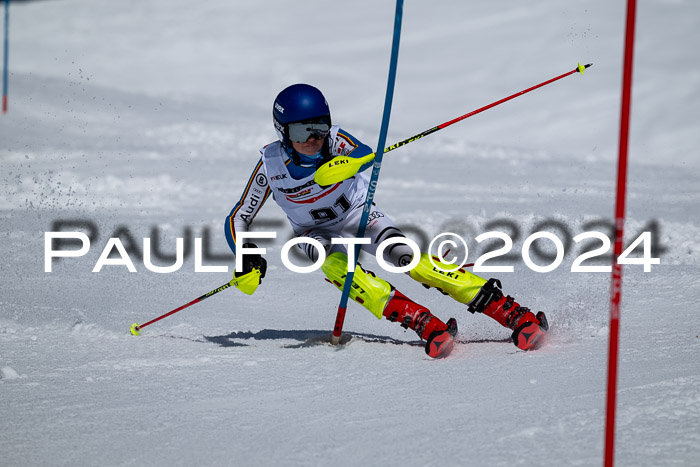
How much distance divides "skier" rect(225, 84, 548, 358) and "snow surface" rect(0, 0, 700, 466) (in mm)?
198

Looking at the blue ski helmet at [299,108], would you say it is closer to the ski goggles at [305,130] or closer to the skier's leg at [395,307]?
the ski goggles at [305,130]

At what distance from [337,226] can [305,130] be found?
69cm

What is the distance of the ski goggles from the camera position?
4.62 m

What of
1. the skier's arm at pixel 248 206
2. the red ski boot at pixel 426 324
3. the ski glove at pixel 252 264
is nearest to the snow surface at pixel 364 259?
the red ski boot at pixel 426 324

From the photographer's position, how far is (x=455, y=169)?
13.3 m

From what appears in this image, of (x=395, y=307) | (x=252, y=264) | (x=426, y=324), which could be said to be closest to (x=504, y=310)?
(x=426, y=324)

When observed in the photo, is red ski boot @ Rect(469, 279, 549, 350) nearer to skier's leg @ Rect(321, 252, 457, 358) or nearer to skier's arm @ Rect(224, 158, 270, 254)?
skier's leg @ Rect(321, 252, 457, 358)

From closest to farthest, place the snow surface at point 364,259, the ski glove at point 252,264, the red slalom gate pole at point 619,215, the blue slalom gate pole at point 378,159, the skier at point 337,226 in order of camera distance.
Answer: the red slalom gate pole at point 619,215 → the snow surface at point 364,259 → the blue slalom gate pole at point 378,159 → the skier at point 337,226 → the ski glove at point 252,264

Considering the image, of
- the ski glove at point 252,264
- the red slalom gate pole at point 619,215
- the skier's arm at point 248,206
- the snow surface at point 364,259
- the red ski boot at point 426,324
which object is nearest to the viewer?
the red slalom gate pole at point 619,215

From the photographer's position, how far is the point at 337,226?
508cm

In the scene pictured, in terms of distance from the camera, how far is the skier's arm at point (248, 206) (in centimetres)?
502

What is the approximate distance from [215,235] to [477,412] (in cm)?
586

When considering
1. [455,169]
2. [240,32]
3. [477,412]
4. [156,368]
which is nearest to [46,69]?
[240,32]

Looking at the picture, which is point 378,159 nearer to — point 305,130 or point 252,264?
point 305,130
